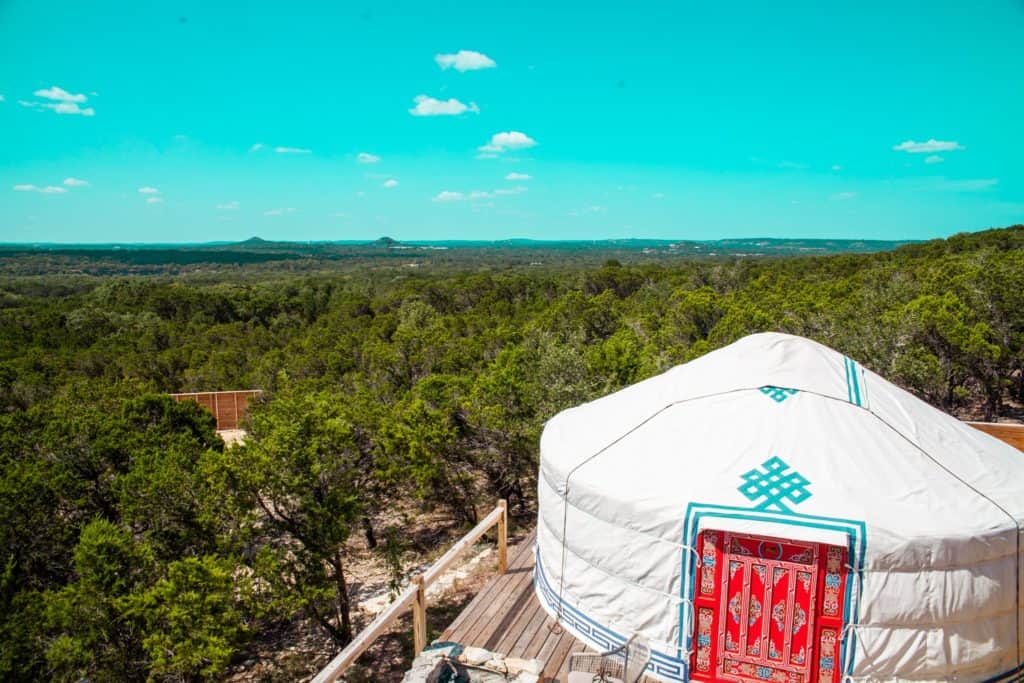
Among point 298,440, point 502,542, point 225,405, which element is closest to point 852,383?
point 502,542

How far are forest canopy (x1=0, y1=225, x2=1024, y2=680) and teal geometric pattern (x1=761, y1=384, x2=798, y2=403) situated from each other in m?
5.79

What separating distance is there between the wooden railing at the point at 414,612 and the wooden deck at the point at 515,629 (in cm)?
35

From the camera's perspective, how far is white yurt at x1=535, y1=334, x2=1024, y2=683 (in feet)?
14.8

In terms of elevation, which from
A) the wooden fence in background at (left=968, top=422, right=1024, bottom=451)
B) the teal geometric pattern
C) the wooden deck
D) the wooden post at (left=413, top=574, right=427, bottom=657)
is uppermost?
the teal geometric pattern

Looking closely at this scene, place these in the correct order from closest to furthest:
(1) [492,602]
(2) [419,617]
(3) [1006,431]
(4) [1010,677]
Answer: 1. (4) [1010,677]
2. (2) [419,617]
3. (1) [492,602]
4. (3) [1006,431]

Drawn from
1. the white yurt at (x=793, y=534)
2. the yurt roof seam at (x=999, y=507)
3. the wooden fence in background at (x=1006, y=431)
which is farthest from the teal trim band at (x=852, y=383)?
the wooden fence in background at (x=1006, y=431)

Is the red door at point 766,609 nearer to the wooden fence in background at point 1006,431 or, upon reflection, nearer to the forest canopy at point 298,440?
the forest canopy at point 298,440

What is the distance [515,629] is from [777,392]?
132 inches

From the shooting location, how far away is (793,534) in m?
4.52

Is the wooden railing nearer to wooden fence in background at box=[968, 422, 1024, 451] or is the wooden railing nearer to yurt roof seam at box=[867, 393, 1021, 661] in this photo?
yurt roof seam at box=[867, 393, 1021, 661]

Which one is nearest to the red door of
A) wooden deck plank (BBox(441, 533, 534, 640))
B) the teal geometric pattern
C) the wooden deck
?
the wooden deck

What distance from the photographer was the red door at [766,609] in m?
4.63

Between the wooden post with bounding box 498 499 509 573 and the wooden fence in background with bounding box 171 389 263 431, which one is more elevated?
the wooden post with bounding box 498 499 509 573

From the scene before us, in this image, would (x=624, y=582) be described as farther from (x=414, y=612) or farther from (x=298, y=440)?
(x=298, y=440)
